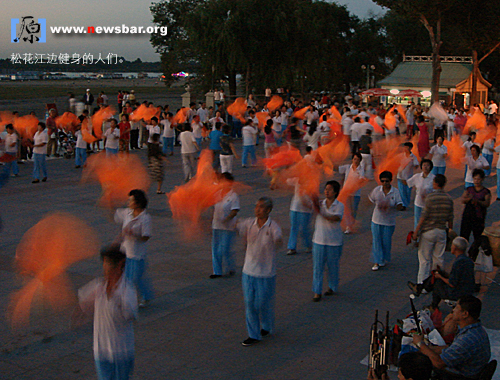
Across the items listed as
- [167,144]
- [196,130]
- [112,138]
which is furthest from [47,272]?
[167,144]

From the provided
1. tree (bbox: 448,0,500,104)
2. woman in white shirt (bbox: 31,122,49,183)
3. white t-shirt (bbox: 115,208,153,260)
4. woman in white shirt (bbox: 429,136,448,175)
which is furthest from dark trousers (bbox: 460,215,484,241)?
tree (bbox: 448,0,500,104)

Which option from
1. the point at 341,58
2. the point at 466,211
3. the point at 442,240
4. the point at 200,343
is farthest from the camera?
the point at 341,58

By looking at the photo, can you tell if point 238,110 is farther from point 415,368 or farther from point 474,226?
point 415,368

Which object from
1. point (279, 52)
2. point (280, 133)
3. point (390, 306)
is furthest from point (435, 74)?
point (390, 306)

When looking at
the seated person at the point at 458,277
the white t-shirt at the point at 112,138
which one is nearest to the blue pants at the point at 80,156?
the white t-shirt at the point at 112,138

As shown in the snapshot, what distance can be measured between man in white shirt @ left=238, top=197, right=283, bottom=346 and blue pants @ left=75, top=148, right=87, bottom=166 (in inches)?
539

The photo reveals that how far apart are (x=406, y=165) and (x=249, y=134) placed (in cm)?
751

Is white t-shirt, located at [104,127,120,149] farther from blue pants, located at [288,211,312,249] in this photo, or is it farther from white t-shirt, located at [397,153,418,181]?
blue pants, located at [288,211,312,249]

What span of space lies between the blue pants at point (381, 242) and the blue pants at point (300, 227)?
1.24m

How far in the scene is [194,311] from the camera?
7840 millimetres

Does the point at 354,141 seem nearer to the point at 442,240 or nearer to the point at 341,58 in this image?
the point at 442,240

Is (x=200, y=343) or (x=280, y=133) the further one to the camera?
(x=280, y=133)

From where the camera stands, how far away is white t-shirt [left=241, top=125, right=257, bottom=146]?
62.1 ft

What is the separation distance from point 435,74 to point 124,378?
3877 cm
